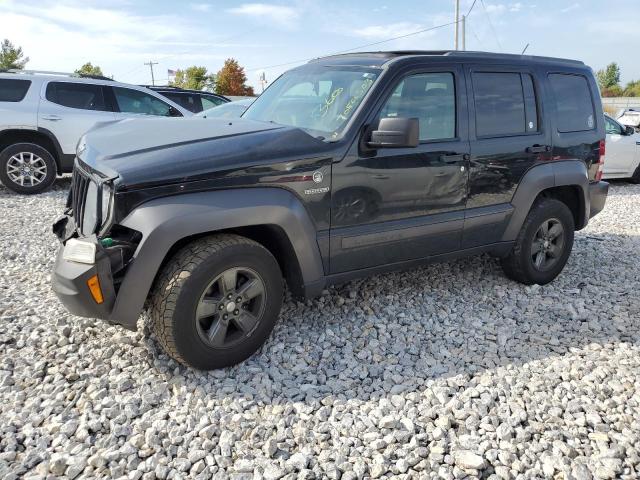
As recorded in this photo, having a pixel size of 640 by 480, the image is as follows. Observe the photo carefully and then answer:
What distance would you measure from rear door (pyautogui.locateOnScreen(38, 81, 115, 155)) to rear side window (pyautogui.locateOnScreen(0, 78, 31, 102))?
0.28 meters

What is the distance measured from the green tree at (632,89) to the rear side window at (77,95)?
78630 millimetres

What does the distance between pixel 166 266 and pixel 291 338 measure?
1.06 m

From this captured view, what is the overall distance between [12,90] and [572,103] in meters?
7.68

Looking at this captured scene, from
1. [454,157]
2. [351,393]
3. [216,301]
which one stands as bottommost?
[351,393]

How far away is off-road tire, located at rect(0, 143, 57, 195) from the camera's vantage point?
25.6 feet

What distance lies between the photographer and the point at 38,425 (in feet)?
8.74

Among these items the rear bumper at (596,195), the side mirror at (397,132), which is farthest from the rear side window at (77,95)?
the rear bumper at (596,195)

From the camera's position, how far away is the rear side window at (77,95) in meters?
8.30

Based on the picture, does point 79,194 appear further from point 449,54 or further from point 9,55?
point 9,55

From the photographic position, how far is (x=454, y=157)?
12.6 feet

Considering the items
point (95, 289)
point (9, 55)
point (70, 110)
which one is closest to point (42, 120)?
point (70, 110)

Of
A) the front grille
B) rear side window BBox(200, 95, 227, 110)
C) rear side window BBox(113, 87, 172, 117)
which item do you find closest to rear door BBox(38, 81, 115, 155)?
rear side window BBox(113, 87, 172, 117)

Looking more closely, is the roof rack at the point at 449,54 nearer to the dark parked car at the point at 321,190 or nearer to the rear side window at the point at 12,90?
the dark parked car at the point at 321,190

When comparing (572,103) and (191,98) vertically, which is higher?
(191,98)
